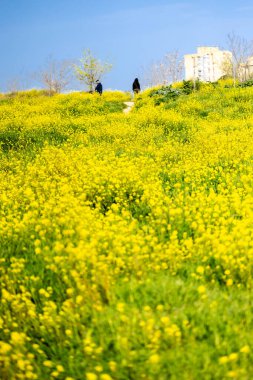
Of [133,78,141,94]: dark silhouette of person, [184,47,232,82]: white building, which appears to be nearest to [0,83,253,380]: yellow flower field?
[133,78,141,94]: dark silhouette of person

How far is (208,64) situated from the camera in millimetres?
47312

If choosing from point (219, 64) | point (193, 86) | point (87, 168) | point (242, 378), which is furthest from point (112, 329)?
point (219, 64)

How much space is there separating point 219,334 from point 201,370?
0.43 metres

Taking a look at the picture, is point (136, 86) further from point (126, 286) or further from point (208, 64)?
point (126, 286)

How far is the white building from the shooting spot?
45.9 m

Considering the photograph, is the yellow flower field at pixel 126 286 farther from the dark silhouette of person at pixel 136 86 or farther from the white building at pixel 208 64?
the white building at pixel 208 64

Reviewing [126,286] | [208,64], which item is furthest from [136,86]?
[126,286]

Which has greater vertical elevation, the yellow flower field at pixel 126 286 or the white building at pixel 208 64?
the white building at pixel 208 64

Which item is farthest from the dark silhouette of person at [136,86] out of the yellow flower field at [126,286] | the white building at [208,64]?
the yellow flower field at [126,286]

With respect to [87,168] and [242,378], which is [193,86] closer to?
[87,168]

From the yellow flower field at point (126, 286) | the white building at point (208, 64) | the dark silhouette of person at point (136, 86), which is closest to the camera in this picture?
the yellow flower field at point (126, 286)

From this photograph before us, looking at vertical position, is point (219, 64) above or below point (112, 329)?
above

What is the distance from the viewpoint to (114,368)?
353 cm

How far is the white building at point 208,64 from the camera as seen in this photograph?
45906 mm
